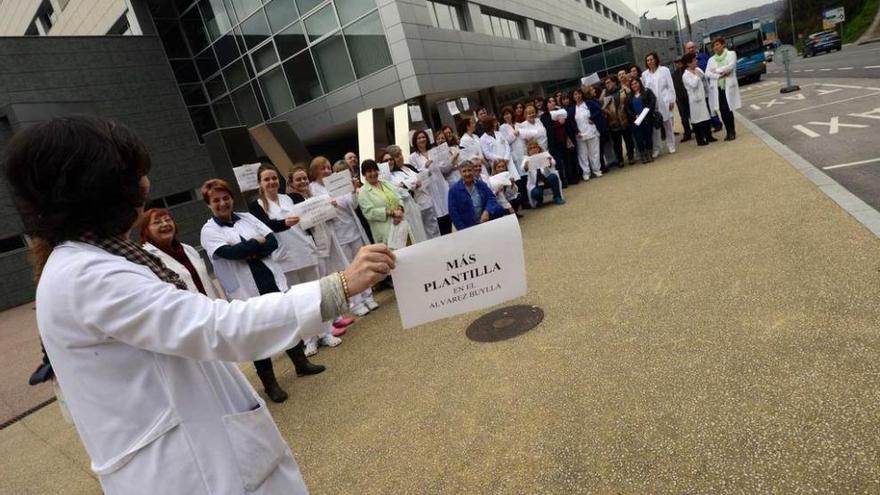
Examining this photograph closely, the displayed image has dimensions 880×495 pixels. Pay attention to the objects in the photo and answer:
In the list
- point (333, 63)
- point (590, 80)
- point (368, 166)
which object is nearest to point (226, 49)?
point (333, 63)

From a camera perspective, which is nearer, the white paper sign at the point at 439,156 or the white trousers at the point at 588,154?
the white paper sign at the point at 439,156

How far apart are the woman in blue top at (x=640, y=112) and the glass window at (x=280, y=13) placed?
591 inches

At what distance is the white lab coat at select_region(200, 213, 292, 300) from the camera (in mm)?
4402

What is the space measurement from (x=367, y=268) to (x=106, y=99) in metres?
22.3

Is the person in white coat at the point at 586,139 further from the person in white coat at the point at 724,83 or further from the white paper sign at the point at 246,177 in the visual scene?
the white paper sign at the point at 246,177

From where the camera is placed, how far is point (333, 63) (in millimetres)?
20250

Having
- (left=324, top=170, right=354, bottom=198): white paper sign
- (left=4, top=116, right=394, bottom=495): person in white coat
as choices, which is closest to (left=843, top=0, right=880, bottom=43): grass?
(left=324, top=170, right=354, bottom=198): white paper sign

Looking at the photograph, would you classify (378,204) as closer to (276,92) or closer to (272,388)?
(272,388)

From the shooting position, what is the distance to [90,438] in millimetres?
1327

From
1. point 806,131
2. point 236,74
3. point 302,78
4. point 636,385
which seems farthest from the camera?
point 236,74

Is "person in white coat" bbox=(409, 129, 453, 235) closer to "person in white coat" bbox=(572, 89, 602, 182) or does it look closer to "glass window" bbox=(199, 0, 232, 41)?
"person in white coat" bbox=(572, 89, 602, 182)

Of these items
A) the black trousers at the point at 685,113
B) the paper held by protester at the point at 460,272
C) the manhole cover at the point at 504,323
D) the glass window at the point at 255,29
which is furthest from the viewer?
the glass window at the point at 255,29

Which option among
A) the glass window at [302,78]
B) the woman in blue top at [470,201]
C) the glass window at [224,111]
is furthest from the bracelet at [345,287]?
the glass window at [224,111]

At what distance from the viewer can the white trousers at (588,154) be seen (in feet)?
35.3
